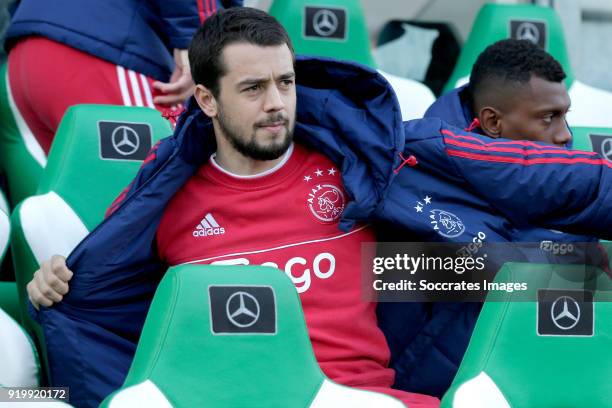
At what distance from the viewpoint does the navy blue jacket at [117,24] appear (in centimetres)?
287

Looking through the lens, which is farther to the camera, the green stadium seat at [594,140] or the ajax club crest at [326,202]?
the green stadium seat at [594,140]

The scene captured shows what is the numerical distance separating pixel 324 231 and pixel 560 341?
20.3 inches

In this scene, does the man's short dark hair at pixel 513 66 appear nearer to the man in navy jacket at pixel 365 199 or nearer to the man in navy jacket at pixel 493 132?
the man in navy jacket at pixel 493 132

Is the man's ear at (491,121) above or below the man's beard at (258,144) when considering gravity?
below

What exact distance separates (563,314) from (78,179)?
1.07 meters

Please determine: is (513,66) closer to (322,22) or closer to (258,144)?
(258,144)

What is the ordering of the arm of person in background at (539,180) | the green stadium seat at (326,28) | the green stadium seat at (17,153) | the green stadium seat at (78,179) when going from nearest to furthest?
the arm of person in background at (539,180)
the green stadium seat at (78,179)
the green stadium seat at (17,153)
the green stadium seat at (326,28)

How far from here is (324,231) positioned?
2273 millimetres

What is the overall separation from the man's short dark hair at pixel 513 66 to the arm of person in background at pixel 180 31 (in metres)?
0.65

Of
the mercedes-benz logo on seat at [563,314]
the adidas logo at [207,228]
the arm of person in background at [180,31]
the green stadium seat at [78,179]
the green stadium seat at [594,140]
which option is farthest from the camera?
the arm of person in background at [180,31]

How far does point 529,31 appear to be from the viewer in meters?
3.45

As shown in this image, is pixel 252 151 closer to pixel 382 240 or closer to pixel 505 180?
pixel 382 240

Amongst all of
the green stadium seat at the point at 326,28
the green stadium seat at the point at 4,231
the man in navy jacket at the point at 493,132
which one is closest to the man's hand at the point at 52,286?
the green stadium seat at the point at 4,231

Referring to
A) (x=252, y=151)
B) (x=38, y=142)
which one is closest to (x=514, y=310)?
(x=252, y=151)
